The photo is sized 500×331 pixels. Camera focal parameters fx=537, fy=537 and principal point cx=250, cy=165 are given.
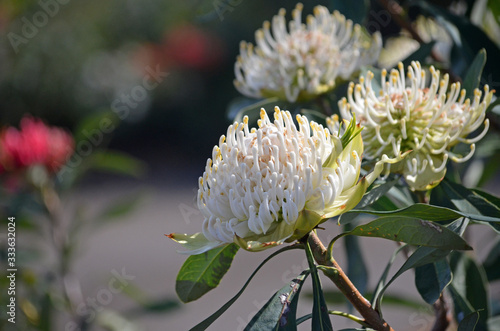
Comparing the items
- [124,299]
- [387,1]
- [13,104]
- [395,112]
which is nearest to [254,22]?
[13,104]

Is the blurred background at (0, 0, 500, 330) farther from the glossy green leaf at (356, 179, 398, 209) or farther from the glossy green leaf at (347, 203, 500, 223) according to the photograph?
the glossy green leaf at (347, 203, 500, 223)

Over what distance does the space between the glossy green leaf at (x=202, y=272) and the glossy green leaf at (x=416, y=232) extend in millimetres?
200

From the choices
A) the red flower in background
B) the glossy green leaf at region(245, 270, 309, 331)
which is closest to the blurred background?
the red flower in background

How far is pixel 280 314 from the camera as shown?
632 millimetres

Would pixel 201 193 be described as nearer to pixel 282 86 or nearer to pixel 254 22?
pixel 282 86

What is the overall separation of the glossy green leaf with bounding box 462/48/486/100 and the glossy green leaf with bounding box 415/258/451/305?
10.7 inches

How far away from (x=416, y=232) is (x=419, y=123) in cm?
24

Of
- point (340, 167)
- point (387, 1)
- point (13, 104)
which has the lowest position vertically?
point (340, 167)

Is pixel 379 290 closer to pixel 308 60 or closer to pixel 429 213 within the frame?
pixel 429 213

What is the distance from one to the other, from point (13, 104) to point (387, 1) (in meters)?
6.01

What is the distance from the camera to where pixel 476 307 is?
92cm

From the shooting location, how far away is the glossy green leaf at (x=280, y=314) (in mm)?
625

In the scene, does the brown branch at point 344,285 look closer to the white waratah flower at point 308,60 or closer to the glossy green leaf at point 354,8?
the white waratah flower at point 308,60

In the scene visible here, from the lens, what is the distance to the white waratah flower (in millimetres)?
1063
